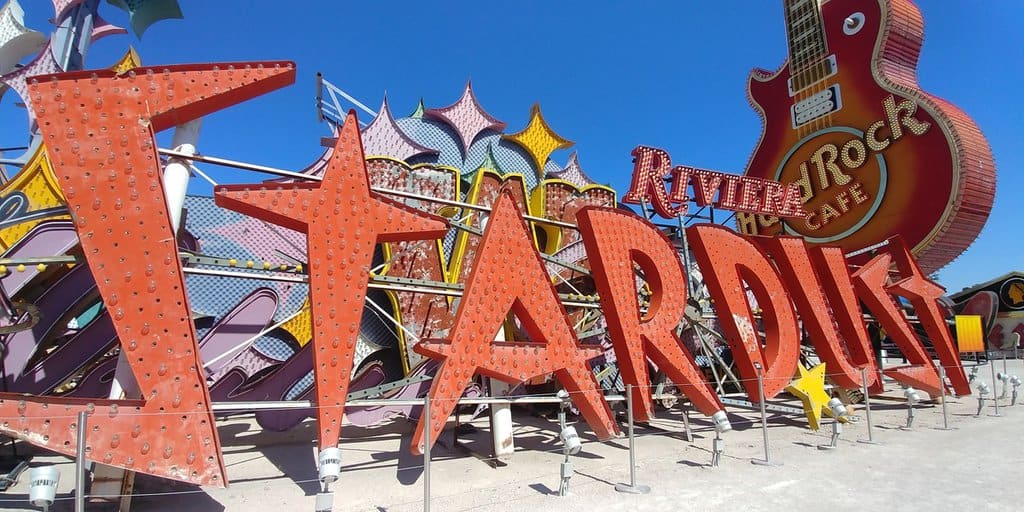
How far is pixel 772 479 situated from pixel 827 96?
17.0m

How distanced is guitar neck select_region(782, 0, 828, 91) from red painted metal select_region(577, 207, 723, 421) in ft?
46.6

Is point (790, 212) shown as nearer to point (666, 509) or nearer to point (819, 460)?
point (819, 460)

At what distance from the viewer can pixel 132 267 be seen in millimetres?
6152

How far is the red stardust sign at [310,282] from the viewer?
5.95 m

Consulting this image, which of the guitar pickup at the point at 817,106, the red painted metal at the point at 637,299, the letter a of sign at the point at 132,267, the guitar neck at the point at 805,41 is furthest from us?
the guitar neck at the point at 805,41

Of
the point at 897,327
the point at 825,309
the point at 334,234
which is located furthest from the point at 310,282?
the point at 897,327

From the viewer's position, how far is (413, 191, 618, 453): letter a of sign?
25.5ft

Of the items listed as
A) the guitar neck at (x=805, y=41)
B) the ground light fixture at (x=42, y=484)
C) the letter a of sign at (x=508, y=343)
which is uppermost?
the guitar neck at (x=805, y=41)

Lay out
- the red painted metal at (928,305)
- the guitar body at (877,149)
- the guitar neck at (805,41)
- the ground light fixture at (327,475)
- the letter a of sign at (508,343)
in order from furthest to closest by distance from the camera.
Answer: the guitar neck at (805,41) < the guitar body at (877,149) < the red painted metal at (928,305) < the letter a of sign at (508,343) < the ground light fixture at (327,475)

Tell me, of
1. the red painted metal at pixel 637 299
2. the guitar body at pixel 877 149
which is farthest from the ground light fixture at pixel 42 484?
the guitar body at pixel 877 149

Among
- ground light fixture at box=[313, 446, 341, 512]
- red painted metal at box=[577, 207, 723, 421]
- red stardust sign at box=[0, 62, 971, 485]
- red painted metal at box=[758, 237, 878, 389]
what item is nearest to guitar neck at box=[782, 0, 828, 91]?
red painted metal at box=[758, 237, 878, 389]

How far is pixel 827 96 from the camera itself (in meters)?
20.1

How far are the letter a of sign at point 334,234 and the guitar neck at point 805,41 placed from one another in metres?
19.3

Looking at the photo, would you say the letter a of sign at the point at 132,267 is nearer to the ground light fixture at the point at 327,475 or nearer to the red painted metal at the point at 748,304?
the ground light fixture at the point at 327,475
